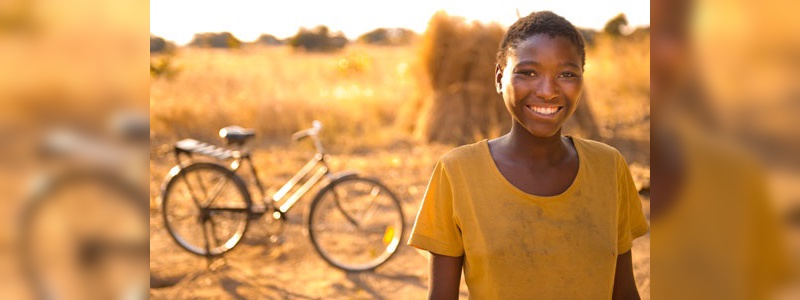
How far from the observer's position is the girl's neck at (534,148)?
3.89 ft

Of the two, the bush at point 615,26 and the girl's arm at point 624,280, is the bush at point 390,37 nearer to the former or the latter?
the bush at point 615,26

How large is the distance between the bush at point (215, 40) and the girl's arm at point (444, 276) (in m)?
20.5

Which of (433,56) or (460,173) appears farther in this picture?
(433,56)

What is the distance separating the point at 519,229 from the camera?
1.07m

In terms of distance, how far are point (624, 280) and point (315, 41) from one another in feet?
78.6

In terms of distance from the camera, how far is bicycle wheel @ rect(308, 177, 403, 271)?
5238 millimetres

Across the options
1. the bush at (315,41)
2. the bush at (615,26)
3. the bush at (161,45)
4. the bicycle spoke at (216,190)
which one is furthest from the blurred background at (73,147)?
the bush at (315,41)

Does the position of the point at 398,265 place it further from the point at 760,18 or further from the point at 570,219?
the point at 760,18

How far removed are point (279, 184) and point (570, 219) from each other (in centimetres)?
731

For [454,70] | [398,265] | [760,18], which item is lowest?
[398,265]

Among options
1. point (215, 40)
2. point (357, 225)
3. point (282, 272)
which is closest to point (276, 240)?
point (282, 272)

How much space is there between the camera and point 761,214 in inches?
21.7

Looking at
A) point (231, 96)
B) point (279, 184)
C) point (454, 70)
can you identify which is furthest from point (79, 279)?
point (231, 96)

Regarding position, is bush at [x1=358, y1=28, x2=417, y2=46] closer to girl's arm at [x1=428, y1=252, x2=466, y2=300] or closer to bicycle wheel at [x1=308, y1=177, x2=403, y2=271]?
bicycle wheel at [x1=308, y1=177, x2=403, y2=271]
